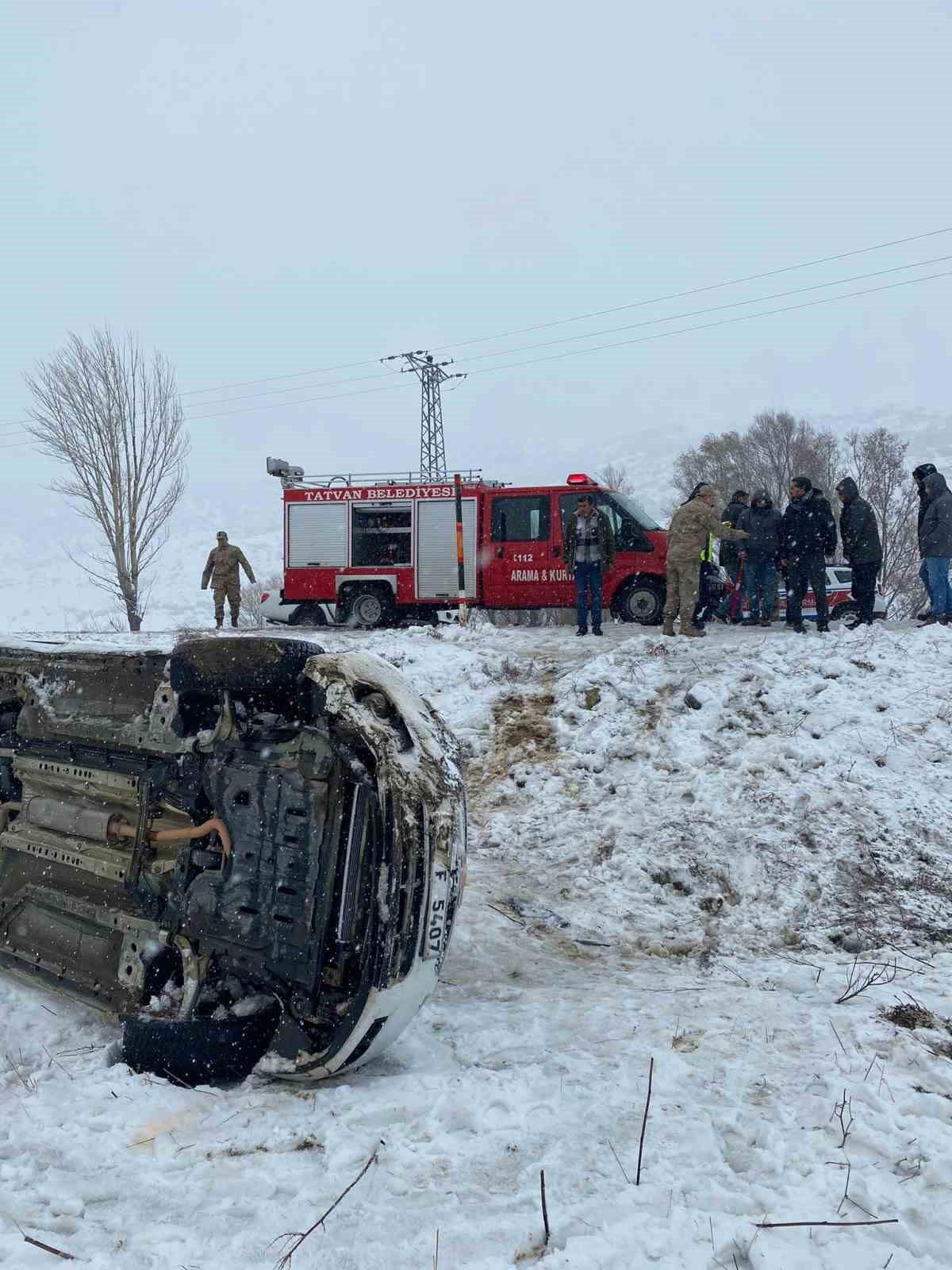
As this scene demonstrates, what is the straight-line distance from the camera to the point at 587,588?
1012 cm

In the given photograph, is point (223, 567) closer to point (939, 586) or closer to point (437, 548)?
point (437, 548)

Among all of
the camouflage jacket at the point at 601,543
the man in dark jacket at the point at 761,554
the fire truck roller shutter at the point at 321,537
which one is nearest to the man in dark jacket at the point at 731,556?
the man in dark jacket at the point at 761,554

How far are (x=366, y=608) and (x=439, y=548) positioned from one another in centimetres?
159

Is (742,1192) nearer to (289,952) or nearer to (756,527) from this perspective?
(289,952)

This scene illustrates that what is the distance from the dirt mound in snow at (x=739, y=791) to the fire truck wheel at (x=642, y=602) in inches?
150

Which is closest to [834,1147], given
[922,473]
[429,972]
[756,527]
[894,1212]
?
[894,1212]

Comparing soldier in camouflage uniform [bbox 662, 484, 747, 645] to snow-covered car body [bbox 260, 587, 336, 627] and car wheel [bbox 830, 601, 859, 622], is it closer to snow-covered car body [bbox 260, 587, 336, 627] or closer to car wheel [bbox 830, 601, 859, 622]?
car wheel [bbox 830, 601, 859, 622]

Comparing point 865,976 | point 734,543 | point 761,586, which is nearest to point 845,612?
point 761,586

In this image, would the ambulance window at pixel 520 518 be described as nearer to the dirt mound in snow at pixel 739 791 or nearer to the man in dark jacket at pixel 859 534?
the man in dark jacket at pixel 859 534

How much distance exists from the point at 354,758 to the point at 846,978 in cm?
228

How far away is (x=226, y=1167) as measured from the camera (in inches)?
86.2

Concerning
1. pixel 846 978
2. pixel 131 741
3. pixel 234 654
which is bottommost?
pixel 846 978

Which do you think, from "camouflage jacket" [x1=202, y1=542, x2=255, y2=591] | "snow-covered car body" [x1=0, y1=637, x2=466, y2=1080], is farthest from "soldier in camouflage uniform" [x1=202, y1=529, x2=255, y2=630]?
"snow-covered car body" [x1=0, y1=637, x2=466, y2=1080]

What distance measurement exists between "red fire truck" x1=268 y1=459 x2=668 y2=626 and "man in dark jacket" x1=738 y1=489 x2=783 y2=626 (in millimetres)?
1192
